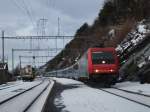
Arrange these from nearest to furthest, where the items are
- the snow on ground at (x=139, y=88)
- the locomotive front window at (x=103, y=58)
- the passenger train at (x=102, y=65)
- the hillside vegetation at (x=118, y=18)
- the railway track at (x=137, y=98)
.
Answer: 1. the railway track at (x=137, y=98)
2. the snow on ground at (x=139, y=88)
3. the passenger train at (x=102, y=65)
4. the locomotive front window at (x=103, y=58)
5. the hillside vegetation at (x=118, y=18)

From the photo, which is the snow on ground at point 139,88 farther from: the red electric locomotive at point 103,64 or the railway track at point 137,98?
the red electric locomotive at point 103,64

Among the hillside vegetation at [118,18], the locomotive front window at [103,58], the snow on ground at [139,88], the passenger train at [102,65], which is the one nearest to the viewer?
the snow on ground at [139,88]

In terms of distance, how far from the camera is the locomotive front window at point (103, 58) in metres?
39.6

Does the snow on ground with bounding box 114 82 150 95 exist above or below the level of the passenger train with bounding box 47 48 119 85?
below

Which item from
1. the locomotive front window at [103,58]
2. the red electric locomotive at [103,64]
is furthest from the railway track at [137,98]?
the locomotive front window at [103,58]

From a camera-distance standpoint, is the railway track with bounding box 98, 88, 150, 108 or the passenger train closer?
the railway track with bounding box 98, 88, 150, 108

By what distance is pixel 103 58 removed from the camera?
130ft

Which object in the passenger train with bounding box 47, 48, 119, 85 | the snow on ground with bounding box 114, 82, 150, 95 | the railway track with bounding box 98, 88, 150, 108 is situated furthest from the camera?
the passenger train with bounding box 47, 48, 119, 85

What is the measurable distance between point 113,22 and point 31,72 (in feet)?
64.8

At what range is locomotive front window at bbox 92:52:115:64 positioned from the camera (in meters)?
39.6

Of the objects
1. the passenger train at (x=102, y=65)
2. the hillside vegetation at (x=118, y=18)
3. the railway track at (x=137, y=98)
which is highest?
the hillside vegetation at (x=118, y=18)

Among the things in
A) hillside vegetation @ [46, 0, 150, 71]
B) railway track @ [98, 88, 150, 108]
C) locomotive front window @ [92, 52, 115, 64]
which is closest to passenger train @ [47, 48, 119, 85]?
locomotive front window @ [92, 52, 115, 64]

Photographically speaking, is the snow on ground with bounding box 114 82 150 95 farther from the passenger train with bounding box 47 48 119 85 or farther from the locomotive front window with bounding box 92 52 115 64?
the locomotive front window with bounding box 92 52 115 64

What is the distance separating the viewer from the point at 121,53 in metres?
54.7
